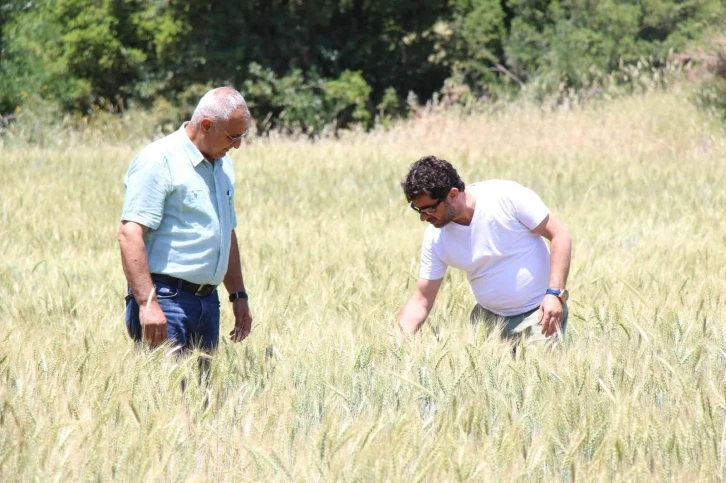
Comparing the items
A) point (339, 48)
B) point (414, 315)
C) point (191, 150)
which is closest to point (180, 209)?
point (191, 150)

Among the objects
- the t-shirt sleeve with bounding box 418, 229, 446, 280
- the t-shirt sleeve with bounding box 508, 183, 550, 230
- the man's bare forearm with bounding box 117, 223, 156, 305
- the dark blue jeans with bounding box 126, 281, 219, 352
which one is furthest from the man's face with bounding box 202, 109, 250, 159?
the t-shirt sleeve with bounding box 508, 183, 550, 230

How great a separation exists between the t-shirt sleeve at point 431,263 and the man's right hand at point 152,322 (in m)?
1.22

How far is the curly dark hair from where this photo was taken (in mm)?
4297

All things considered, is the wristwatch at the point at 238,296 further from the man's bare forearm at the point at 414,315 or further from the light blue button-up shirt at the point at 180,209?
the man's bare forearm at the point at 414,315

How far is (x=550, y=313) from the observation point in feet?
14.3

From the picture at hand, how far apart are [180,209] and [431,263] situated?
1.16m

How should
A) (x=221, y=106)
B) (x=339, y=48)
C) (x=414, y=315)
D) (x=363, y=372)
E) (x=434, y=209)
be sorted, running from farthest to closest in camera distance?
(x=339, y=48)
(x=414, y=315)
(x=434, y=209)
(x=221, y=106)
(x=363, y=372)

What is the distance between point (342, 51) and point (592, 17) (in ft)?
17.6

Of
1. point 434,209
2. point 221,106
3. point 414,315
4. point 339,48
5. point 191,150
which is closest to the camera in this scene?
point 221,106

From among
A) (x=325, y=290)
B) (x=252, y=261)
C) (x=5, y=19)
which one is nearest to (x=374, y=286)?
(x=325, y=290)

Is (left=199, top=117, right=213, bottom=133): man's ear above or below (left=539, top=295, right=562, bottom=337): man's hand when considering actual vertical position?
above

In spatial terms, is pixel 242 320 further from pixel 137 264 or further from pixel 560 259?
pixel 560 259

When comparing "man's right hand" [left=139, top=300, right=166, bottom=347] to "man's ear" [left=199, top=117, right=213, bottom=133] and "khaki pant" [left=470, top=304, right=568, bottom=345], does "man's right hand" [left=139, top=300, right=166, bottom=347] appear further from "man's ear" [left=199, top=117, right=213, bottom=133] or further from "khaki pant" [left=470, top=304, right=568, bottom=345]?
"khaki pant" [left=470, top=304, right=568, bottom=345]

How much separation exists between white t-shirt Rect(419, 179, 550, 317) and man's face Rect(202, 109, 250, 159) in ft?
3.43
